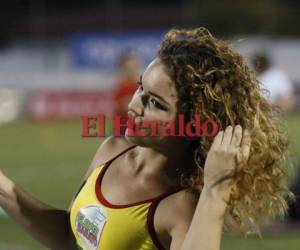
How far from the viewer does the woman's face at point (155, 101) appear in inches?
112

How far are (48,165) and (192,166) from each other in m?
12.0

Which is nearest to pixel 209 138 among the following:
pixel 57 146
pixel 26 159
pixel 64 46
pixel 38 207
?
pixel 38 207

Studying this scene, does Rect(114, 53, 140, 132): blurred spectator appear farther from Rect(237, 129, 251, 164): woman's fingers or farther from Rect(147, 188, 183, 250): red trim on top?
Rect(237, 129, 251, 164): woman's fingers

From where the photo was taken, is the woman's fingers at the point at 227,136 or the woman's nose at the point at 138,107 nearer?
the woman's fingers at the point at 227,136

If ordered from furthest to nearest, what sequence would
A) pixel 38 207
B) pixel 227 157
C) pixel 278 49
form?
pixel 278 49 < pixel 38 207 < pixel 227 157

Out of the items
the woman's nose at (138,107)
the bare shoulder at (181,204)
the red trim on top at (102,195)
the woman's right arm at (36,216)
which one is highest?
the woman's nose at (138,107)

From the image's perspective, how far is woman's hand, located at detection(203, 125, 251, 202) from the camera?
8.59 ft

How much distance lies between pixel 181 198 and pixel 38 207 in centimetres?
68

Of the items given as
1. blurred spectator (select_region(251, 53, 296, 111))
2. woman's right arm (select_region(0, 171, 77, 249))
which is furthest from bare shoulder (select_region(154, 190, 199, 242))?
blurred spectator (select_region(251, 53, 296, 111))

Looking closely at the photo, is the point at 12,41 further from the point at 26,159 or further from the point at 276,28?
the point at 26,159

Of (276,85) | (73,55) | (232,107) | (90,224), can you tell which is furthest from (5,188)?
(73,55)

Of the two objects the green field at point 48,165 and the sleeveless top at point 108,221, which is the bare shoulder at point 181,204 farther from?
the green field at point 48,165

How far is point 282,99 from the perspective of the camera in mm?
9609

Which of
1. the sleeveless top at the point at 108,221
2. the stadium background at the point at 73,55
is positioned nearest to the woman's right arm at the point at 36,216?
the sleeveless top at the point at 108,221
